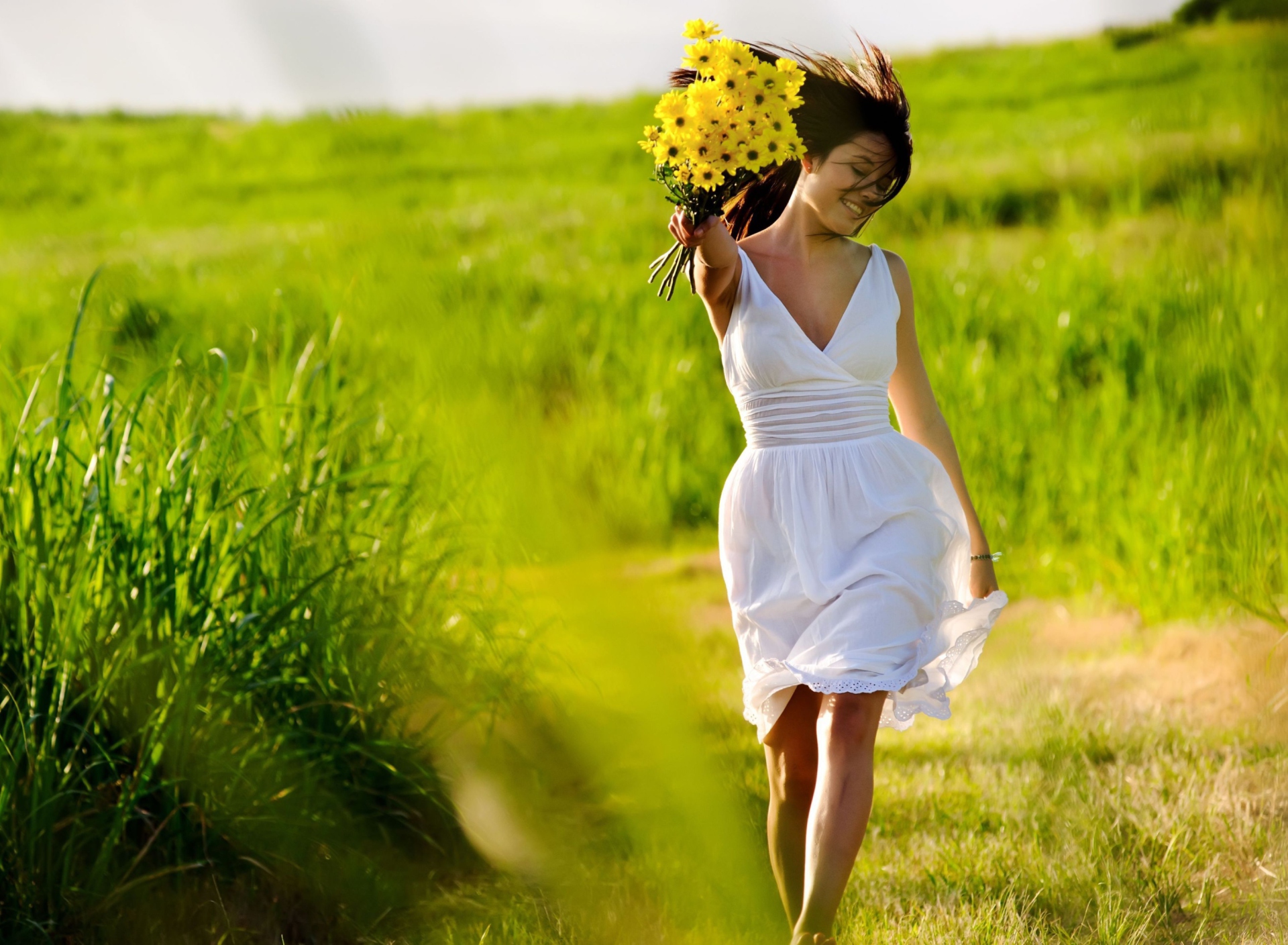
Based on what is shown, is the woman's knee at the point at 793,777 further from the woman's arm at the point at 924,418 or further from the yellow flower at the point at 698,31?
the yellow flower at the point at 698,31

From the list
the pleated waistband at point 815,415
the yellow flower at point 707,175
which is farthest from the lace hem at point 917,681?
the yellow flower at point 707,175

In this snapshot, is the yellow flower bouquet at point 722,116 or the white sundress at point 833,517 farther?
the white sundress at point 833,517

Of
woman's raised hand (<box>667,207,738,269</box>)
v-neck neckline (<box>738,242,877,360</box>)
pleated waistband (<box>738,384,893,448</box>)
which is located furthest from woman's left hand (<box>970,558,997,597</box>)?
woman's raised hand (<box>667,207,738,269</box>)

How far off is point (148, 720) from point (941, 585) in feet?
4.39

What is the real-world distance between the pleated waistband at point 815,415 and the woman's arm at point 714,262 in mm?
136

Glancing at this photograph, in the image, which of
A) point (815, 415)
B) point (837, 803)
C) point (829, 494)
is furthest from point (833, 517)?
point (837, 803)

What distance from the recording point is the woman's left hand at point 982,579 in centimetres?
199

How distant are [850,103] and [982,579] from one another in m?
0.80

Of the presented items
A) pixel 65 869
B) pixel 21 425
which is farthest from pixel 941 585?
pixel 21 425

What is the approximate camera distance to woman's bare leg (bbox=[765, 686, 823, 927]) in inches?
74.3

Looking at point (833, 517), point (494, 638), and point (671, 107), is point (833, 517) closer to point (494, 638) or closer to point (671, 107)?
point (671, 107)

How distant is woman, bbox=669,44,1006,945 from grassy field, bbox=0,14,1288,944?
0.15 m

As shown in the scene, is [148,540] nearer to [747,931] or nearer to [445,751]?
[445,751]

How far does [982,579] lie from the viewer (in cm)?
199
